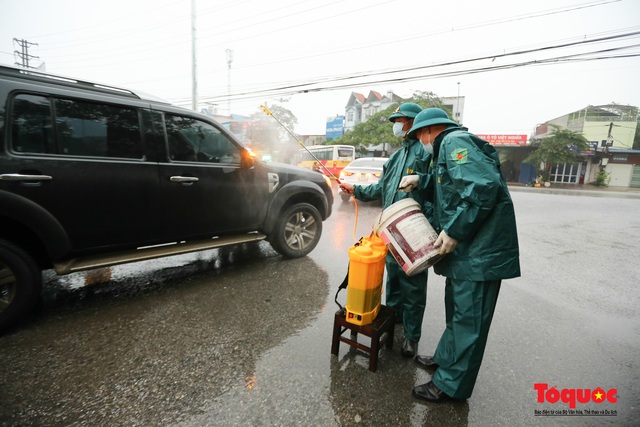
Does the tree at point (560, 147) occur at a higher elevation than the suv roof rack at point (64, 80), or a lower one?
higher

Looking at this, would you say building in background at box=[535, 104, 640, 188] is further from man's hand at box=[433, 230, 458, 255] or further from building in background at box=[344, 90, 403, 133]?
man's hand at box=[433, 230, 458, 255]

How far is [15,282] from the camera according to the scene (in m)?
2.56

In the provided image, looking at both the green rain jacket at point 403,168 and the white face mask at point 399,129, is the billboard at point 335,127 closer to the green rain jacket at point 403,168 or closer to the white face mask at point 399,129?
the white face mask at point 399,129

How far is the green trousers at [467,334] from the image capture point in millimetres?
1916

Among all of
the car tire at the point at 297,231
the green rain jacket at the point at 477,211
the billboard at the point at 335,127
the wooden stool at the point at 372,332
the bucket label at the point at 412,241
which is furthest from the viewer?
the billboard at the point at 335,127

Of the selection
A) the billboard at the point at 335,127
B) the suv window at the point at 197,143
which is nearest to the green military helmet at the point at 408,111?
the suv window at the point at 197,143

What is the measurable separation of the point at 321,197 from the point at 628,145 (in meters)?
46.9

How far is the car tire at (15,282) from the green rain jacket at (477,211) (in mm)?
3202

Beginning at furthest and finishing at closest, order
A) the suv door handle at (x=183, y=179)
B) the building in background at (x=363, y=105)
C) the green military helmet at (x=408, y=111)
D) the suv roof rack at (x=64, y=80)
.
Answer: the building in background at (x=363, y=105)
the suv door handle at (x=183, y=179)
the green military helmet at (x=408, y=111)
the suv roof rack at (x=64, y=80)

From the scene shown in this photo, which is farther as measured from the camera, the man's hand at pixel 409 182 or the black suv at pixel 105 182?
the black suv at pixel 105 182

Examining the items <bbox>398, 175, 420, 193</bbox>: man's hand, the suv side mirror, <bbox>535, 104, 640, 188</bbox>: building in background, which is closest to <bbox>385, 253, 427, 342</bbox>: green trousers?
<bbox>398, 175, 420, 193</bbox>: man's hand

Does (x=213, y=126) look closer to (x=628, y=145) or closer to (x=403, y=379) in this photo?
(x=403, y=379)

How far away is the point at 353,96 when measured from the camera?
47.6 metres

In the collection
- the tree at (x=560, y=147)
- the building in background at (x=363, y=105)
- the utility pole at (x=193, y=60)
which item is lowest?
the tree at (x=560, y=147)
